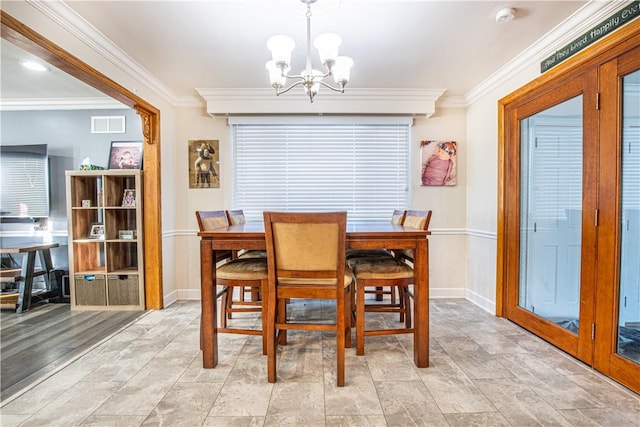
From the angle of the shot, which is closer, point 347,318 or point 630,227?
point 630,227

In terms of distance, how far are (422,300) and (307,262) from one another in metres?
0.81

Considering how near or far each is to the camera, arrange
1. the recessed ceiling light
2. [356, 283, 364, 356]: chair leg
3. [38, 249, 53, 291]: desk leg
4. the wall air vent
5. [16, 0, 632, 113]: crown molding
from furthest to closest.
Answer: the wall air vent, [38, 249, 53, 291]: desk leg, [16, 0, 632, 113]: crown molding, the recessed ceiling light, [356, 283, 364, 356]: chair leg

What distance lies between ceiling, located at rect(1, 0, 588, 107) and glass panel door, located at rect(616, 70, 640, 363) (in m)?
0.71

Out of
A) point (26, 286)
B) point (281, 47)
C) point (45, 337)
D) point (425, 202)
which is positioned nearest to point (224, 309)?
point (45, 337)

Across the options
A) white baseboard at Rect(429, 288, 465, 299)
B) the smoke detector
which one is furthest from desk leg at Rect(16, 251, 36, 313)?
the smoke detector

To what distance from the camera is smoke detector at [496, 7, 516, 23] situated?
6.09 feet

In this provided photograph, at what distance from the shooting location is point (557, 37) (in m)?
2.11

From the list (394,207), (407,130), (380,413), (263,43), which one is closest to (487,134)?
(407,130)

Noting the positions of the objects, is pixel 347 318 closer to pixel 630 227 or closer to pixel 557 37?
pixel 630 227

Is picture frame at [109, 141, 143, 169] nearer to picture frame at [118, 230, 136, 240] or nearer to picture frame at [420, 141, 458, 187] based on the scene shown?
picture frame at [118, 230, 136, 240]

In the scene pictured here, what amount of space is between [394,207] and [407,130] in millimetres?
920

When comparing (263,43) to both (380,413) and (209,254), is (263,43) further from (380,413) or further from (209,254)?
(380,413)

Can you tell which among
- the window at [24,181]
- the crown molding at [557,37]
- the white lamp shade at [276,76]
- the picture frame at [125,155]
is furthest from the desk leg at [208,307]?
the window at [24,181]

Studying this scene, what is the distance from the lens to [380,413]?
1.47m
